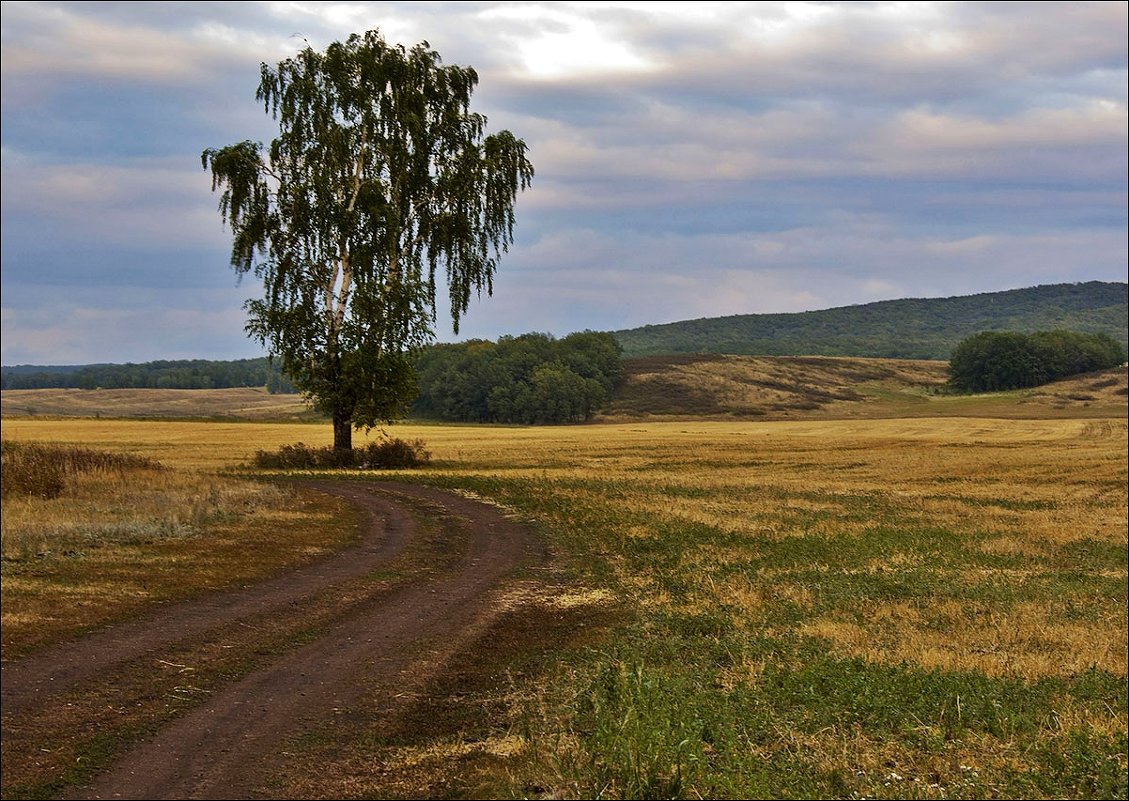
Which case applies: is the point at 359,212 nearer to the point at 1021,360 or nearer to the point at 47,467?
the point at 47,467

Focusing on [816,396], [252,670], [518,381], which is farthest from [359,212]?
[816,396]

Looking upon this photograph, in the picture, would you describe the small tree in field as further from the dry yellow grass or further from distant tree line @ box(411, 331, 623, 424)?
distant tree line @ box(411, 331, 623, 424)

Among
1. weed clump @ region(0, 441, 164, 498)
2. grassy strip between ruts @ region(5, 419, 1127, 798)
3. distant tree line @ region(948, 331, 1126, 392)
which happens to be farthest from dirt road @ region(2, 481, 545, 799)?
distant tree line @ region(948, 331, 1126, 392)

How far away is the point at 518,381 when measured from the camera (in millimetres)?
148625

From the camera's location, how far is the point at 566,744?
30.6ft

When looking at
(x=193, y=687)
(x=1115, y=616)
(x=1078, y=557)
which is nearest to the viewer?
(x=193, y=687)

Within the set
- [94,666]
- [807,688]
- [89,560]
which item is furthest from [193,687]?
[89,560]

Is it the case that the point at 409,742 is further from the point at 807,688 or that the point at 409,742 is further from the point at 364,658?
the point at 807,688

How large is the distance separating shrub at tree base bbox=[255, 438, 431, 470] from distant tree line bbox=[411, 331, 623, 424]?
8587 cm

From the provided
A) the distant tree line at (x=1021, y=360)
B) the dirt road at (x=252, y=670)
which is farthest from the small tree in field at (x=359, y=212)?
the distant tree line at (x=1021, y=360)

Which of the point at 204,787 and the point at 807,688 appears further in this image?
the point at 807,688

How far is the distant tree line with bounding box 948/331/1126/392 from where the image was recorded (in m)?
169

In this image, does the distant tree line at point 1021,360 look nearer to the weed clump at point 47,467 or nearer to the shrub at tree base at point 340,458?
the shrub at tree base at point 340,458

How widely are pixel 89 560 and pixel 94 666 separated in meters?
6.97
